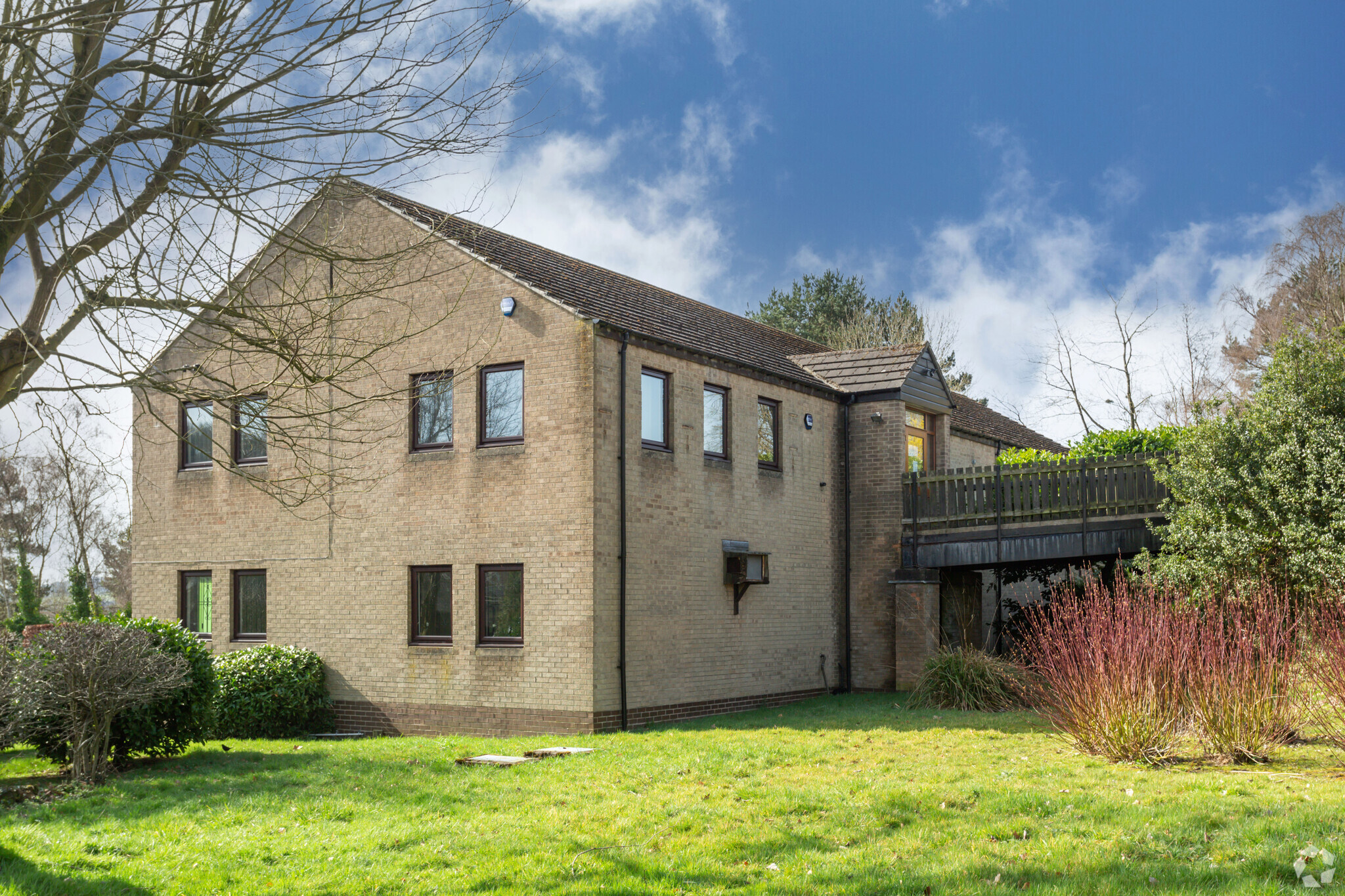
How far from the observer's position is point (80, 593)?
124ft

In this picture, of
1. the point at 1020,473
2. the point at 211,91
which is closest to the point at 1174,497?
the point at 1020,473

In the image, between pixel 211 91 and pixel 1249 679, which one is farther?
pixel 1249 679

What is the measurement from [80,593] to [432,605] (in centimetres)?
2630

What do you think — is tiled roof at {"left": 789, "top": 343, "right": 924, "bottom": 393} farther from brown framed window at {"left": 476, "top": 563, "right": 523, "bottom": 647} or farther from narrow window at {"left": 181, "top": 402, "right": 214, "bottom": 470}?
narrow window at {"left": 181, "top": 402, "right": 214, "bottom": 470}

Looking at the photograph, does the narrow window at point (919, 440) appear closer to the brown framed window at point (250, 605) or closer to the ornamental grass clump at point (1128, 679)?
the ornamental grass clump at point (1128, 679)

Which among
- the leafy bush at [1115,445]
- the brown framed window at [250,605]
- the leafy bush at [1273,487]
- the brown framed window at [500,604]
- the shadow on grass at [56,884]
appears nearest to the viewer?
the shadow on grass at [56,884]

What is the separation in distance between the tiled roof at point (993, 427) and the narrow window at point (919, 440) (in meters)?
1.28

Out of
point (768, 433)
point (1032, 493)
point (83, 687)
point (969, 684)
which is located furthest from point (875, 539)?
point (83, 687)

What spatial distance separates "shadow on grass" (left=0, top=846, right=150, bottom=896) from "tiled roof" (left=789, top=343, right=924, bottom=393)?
16.8 metres

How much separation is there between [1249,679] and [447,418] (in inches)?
466

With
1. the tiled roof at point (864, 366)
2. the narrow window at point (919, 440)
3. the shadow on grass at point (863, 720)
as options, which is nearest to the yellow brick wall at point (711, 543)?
the shadow on grass at point (863, 720)

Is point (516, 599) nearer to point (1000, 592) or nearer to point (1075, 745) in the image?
point (1075, 745)

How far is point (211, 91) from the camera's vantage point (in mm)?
7711

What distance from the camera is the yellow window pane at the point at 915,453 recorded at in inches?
897
